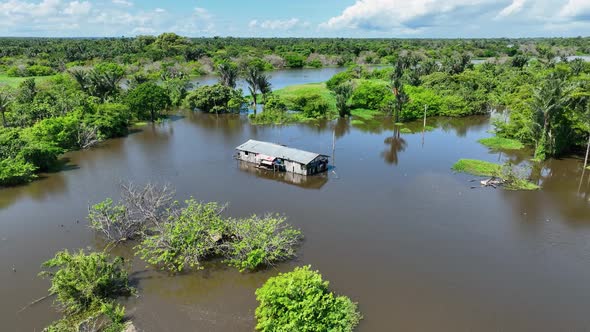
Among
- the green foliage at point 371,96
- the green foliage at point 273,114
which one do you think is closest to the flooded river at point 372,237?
the green foliage at point 273,114

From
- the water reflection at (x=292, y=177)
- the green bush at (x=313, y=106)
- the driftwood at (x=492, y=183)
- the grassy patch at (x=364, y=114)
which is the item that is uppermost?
the green bush at (x=313, y=106)

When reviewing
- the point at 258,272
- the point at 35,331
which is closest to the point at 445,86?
the point at 258,272

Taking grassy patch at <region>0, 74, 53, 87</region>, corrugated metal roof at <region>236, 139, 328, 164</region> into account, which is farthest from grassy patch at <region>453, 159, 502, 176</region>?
grassy patch at <region>0, 74, 53, 87</region>

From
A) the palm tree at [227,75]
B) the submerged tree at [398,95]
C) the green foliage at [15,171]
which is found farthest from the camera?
the palm tree at [227,75]

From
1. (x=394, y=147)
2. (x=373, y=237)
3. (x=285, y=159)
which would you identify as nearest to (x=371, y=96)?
(x=394, y=147)

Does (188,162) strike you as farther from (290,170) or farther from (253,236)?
(253,236)

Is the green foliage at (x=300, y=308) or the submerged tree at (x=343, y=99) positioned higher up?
the submerged tree at (x=343, y=99)

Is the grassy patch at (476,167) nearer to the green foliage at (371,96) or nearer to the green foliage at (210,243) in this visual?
the green foliage at (210,243)

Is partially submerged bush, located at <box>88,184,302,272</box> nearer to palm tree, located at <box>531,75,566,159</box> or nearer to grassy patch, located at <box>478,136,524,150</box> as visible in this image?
palm tree, located at <box>531,75,566,159</box>

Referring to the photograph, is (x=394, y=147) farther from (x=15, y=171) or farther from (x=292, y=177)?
(x=15, y=171)
